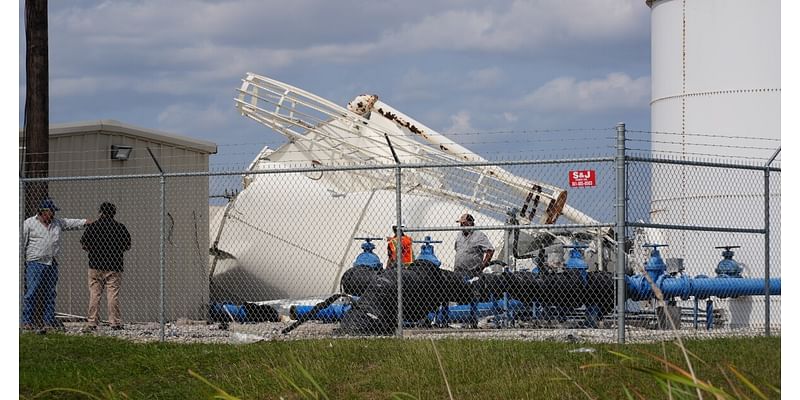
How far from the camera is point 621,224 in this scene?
1165cm

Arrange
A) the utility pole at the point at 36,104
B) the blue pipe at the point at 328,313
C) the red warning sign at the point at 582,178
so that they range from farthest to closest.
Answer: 1. the utility pole at the point at 36,104
2. the blue pipe at the point at 328,313
3. the red warning sign at the point at 582,178

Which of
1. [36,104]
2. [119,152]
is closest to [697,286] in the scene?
[119,152]

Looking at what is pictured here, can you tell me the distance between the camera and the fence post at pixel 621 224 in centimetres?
1162

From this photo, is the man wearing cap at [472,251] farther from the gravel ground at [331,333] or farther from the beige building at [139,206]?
the beige building at [139,206]

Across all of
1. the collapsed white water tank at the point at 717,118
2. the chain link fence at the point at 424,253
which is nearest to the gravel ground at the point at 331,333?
the chain link fence at the point at 424,253

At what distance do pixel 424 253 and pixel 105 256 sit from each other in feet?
14.5

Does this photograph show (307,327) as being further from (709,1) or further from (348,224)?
(709,1)

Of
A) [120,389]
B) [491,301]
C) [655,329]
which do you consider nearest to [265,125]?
[491,301]

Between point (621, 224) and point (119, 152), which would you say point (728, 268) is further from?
point (119, 152)

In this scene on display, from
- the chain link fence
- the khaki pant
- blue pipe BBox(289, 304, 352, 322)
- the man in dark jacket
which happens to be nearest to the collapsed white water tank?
the chain link fence

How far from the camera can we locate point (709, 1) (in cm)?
1723

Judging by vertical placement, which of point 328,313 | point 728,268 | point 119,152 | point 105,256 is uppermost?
point 119,152

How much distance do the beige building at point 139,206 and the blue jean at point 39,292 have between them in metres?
1.84

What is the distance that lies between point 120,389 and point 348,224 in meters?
10.6
